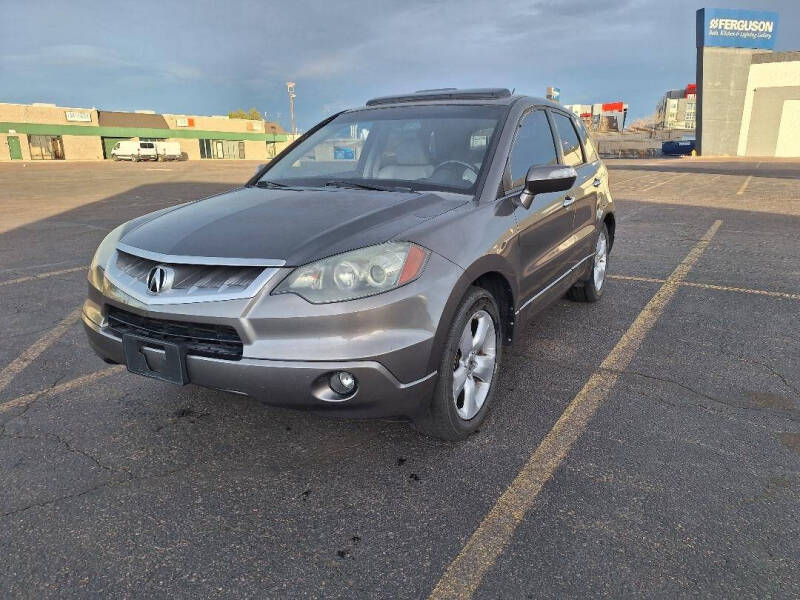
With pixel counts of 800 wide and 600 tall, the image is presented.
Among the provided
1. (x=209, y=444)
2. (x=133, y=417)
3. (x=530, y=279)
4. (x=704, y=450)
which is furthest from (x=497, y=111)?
(x=133, y=417)

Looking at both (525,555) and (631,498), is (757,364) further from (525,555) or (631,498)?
(525,555)

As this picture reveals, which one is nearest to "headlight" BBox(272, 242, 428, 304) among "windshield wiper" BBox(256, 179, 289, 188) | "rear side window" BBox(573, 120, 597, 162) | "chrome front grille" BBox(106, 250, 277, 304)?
"chrome front grille" BBox(106, 250, 277, 304)

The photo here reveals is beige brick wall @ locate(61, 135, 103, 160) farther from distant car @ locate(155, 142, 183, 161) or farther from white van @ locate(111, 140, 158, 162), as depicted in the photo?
distant car @ locate(155, 142, 183, 161)

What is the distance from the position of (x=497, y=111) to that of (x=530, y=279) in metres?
1.06

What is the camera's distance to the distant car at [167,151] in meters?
51.2

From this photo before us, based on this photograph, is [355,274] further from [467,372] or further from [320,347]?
[467,372]

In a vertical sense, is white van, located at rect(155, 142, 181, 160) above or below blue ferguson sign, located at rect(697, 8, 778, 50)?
below

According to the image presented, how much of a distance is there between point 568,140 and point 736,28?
56.1m

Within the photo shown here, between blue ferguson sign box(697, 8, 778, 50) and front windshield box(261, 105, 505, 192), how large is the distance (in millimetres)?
54590

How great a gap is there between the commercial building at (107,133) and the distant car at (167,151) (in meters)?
7.65

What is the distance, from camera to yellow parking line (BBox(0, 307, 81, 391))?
378cm

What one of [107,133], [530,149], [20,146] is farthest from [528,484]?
[107,133]

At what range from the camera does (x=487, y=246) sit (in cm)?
A: 291

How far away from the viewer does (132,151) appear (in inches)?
1912
